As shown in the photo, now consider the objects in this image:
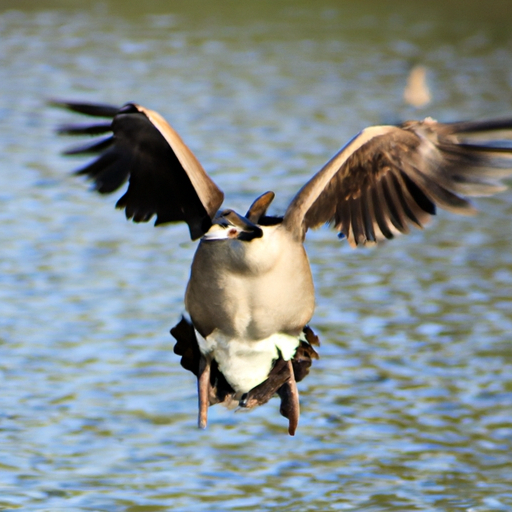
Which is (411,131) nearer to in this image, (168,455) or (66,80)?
(168,455)

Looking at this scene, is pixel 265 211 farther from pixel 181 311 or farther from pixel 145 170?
pixel 181 311

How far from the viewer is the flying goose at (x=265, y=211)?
655 centimetres

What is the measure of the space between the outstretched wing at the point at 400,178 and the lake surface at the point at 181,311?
489 mm

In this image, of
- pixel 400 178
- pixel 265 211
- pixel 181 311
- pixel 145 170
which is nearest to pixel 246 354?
pixel 265 211

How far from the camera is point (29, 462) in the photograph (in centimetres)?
900

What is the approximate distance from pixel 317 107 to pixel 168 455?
1297 centimetres

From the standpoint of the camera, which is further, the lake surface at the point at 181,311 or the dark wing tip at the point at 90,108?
the lake surface at the point at 181,311

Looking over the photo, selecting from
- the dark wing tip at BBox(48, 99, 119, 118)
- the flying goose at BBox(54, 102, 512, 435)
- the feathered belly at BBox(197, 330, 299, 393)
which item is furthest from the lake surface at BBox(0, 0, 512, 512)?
the feathered belly at BBox(197, 330, 299, 393)

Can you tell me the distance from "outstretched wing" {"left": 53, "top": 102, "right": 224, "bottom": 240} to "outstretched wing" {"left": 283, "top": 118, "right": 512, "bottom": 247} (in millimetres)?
643

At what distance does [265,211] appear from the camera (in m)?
6.62

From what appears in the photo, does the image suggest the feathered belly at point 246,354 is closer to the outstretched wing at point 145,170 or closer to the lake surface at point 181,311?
the outstretched wing at point 145,170

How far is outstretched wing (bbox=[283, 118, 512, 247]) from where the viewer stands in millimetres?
6707

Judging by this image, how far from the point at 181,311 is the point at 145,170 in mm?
5225

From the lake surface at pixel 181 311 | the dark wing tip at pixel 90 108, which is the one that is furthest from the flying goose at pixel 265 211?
the lake surface at pixel 181 311
